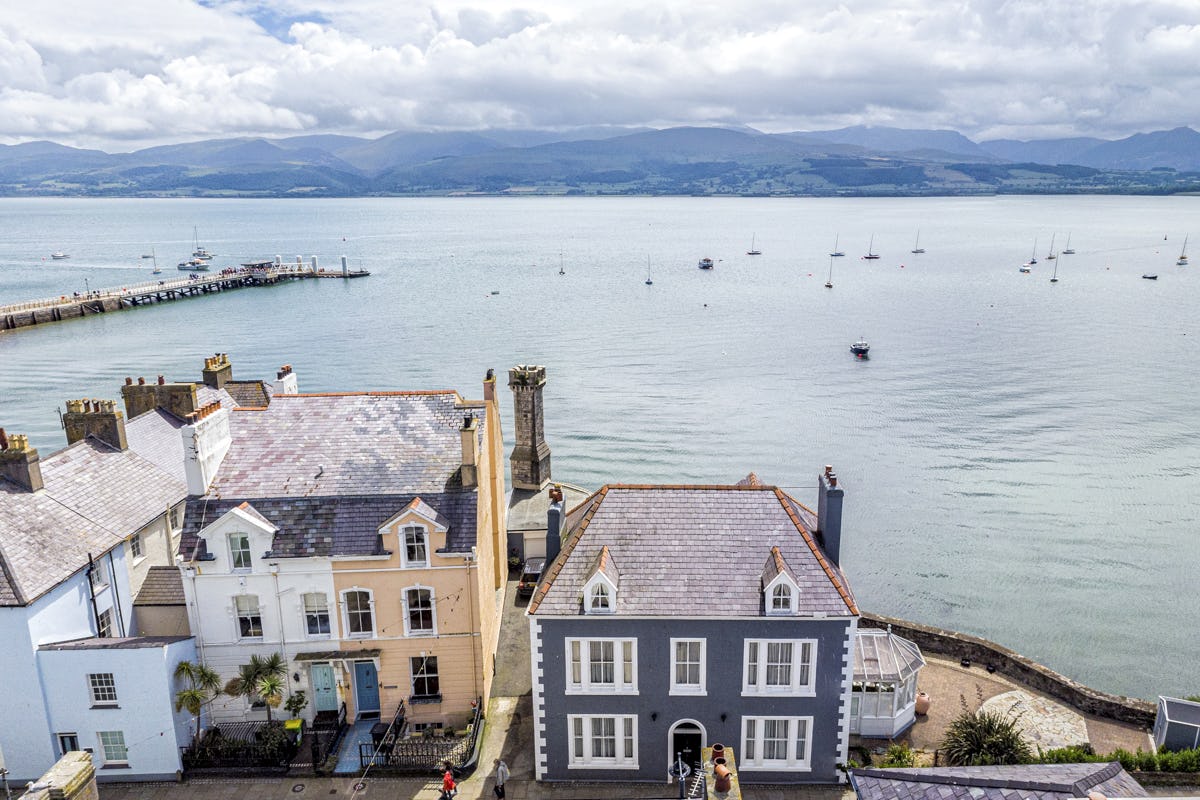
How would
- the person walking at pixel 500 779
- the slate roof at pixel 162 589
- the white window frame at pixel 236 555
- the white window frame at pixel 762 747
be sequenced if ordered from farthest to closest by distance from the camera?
the slate roof at pixel 162 589 < the white window frame at pixel 236 555 < the white window frame at pixel 762 747 < the person walking at pixel 500 779

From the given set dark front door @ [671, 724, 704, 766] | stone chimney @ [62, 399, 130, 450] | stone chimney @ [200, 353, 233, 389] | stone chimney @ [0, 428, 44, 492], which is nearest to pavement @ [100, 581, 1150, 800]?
dark front door @ [671, 724, 704, 766]

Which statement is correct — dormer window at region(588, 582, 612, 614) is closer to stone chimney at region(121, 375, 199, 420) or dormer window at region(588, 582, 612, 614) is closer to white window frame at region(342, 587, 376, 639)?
white window frame at region(342, 587, 376, 639)

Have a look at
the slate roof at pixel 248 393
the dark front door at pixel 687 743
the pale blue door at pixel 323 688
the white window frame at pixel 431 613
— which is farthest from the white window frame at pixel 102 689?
the slate roof at pixel 248 393

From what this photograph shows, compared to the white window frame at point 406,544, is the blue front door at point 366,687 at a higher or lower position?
lower

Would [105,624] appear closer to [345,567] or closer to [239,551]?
[239,551]

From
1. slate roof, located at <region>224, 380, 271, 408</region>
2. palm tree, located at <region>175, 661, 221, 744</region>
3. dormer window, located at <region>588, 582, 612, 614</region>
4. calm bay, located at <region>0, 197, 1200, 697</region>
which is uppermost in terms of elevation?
slate roof, located at <region>224, 380, 271, 408</region>

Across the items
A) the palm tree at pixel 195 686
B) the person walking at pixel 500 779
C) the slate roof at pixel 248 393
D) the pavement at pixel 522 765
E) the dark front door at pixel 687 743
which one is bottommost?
the pavement at pixel 522 765

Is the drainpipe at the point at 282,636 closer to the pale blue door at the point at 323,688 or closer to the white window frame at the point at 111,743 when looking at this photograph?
the pale blue door at the point at 323,688

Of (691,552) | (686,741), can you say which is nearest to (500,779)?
(686,741)
